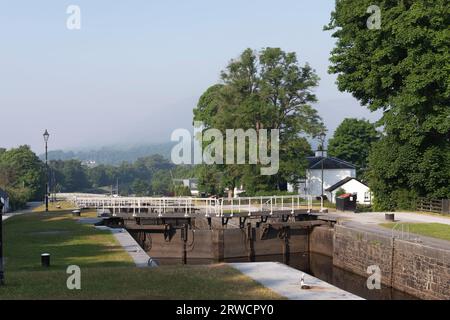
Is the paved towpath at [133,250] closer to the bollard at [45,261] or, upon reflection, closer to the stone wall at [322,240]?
the bollard at [45,261]

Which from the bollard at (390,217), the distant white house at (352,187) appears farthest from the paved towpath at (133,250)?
the distant white house at (352,187)

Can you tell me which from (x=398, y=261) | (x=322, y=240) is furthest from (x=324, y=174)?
(x=398, y=261)

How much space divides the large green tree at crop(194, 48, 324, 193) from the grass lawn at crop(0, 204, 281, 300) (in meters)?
34.9

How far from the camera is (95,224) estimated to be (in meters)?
33.3

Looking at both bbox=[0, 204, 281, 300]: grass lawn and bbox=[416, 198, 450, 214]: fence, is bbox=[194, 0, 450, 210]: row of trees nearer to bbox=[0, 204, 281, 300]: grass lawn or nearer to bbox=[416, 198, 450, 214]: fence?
bbox=[416, 198, 450, 214]: fence

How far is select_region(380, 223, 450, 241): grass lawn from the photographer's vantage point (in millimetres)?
26922

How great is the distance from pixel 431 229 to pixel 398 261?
18.6 feet

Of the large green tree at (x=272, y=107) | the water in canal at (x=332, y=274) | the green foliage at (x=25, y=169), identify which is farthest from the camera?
the green foliage at (x=25, y=169)

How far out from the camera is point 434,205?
134 feet

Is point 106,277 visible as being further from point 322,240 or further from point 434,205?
point 434,205

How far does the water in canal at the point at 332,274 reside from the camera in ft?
78.8

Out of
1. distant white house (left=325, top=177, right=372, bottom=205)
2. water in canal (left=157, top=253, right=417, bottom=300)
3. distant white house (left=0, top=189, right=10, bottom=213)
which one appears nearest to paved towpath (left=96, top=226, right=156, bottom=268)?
water in canal (left=157, top=253, right=417, bottom=300)

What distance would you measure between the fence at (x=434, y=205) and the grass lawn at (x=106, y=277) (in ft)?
82.5
